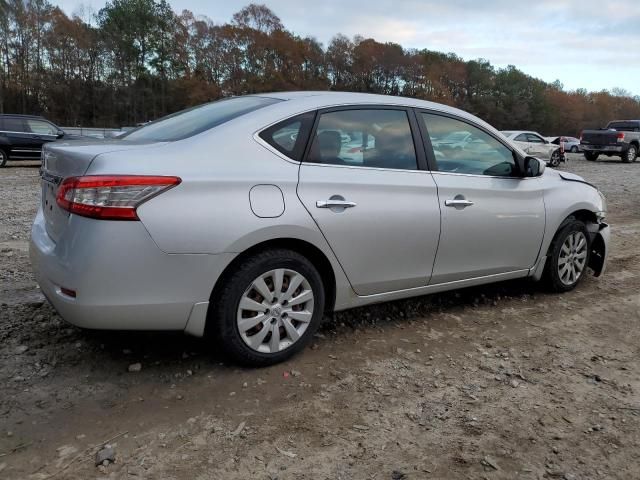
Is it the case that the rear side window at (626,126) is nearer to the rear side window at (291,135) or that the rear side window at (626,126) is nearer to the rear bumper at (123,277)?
the rear side window at (291,135)

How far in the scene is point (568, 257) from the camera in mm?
4734

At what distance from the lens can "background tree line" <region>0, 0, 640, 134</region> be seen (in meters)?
53.4

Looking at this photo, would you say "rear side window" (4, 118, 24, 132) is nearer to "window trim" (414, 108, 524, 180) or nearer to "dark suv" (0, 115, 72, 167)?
"dark suv" (0, 115, 72, 167)

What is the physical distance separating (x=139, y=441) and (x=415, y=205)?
218 centimetres

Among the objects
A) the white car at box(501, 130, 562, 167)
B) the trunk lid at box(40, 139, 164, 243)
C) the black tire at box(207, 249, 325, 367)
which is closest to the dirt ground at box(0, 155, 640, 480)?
the black tire at box(207, 249, 325, 367)

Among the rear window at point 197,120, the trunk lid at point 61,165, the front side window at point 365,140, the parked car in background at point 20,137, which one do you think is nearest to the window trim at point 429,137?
the front side window at point 365,140

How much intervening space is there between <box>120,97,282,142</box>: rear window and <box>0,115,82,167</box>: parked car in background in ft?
48.7

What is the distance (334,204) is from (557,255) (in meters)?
2.42

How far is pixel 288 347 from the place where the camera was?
3213 millimetres

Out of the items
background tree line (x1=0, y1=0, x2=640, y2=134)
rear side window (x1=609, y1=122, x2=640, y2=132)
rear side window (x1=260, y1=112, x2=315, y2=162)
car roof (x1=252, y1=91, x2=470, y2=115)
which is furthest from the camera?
background tree line (x1=0, y1=0, x2=640, y2=134)

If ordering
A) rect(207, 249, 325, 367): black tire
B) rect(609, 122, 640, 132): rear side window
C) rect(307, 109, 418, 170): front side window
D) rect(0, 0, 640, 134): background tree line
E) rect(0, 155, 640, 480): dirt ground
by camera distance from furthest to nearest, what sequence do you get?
rect(0, 0, 640, 134): background tree line
rect(609, 122, 640, 132): rear side window
rect(307, 109, 418, 170): front side window
rect(207, 249, 325, 367): black tire
rect(0, 155, 640, 480): dirt ground

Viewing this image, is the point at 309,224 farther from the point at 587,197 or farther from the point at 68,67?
the point at 68,67

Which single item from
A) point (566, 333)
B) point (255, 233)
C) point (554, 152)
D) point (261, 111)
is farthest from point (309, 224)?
point (554, 152)

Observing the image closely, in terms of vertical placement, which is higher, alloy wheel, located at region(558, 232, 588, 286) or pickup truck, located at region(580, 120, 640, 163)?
pickup truck, located at region(580, 120, 640, 163)
